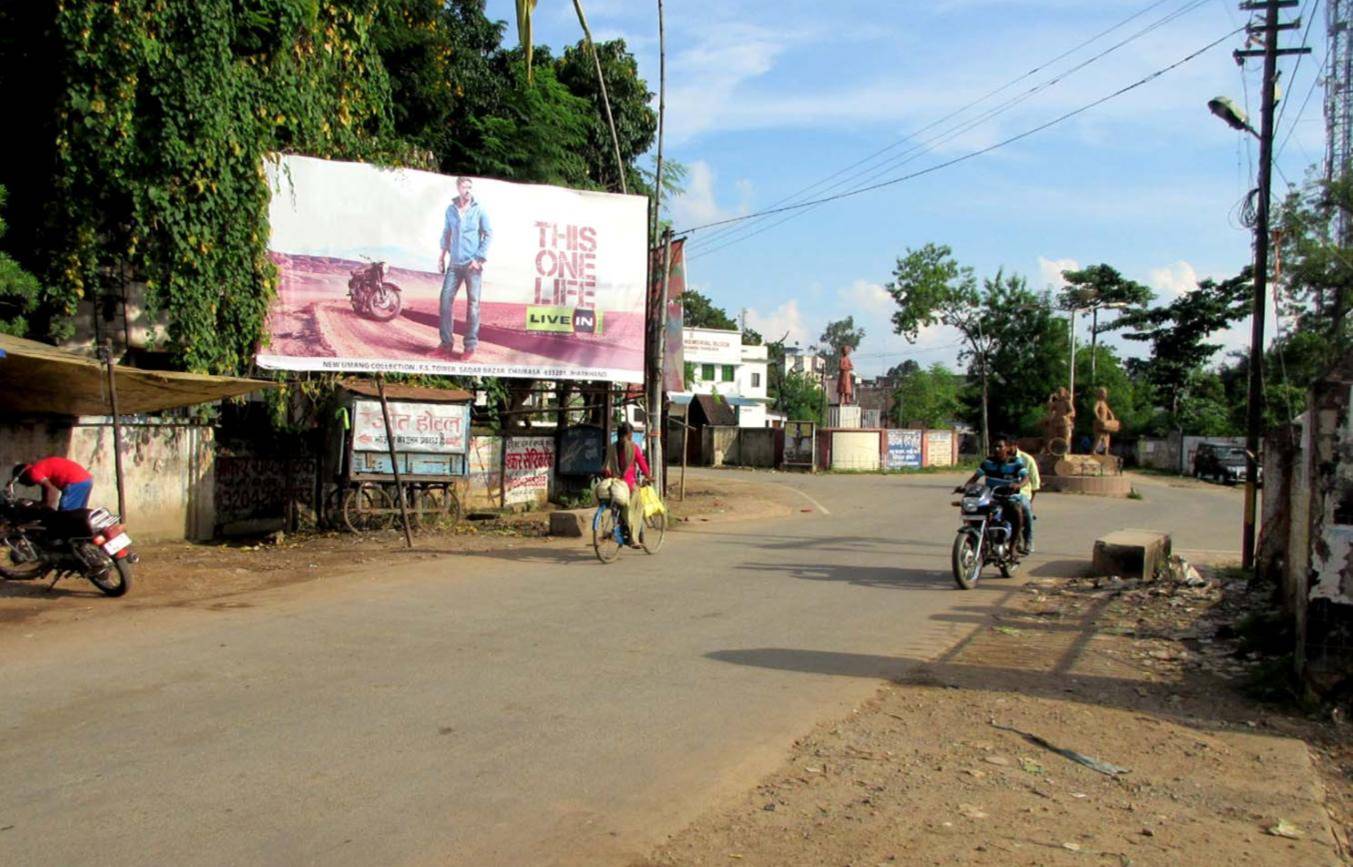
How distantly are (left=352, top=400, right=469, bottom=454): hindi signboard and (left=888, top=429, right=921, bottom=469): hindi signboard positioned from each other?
33.3 m

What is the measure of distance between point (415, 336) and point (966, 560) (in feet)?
33.3

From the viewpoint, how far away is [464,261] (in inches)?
728

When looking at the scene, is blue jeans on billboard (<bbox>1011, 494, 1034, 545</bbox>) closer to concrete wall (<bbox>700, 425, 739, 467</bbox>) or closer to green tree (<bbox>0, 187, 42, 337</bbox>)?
green tree (<bbox>0, 187, 42, 337</bbox>)

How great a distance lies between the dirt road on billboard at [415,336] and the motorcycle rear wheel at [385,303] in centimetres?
9

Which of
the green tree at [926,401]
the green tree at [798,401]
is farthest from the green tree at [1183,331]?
the green tree at [798,401]

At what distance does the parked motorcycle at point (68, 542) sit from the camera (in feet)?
33.3

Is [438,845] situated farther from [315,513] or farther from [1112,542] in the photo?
[315,513]

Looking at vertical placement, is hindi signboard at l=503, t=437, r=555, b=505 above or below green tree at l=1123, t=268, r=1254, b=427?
below

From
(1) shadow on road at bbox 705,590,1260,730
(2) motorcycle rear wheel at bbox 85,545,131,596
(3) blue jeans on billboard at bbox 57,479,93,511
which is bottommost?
(1) shadow on road at bbox 705,590,1260,730

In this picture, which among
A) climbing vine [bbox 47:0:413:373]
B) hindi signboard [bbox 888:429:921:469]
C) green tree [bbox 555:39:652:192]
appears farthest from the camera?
hindi signboard [bbox 888:429:921:469]

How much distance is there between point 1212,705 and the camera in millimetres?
7023

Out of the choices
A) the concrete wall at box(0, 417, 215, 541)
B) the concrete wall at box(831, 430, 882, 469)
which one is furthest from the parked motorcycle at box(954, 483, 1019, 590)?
the concrete wall at box(831, 430, 882, 469)

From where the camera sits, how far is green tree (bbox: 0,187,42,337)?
13836 mm

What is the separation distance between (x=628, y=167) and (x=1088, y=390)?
4036 centimetres
